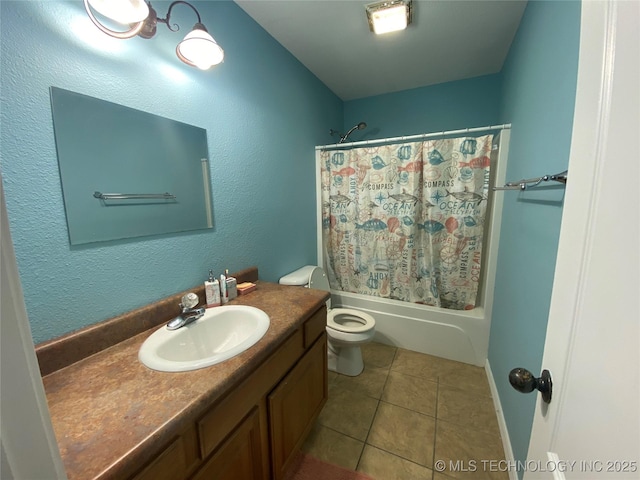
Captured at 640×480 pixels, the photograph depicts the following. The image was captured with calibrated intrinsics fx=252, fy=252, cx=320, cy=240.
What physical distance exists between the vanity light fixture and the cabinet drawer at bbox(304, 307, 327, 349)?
50.1 inches

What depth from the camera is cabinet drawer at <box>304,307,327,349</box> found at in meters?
1.21

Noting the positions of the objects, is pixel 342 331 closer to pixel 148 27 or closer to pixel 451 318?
pixel 451 318

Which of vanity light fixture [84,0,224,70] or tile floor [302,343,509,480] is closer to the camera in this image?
vanity light fixture [84,0,224,70]

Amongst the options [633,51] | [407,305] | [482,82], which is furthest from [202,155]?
[482,82]

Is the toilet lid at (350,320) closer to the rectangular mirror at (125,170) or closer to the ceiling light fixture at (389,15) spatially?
the rectangular mirror at (125,170)

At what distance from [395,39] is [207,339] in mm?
2178

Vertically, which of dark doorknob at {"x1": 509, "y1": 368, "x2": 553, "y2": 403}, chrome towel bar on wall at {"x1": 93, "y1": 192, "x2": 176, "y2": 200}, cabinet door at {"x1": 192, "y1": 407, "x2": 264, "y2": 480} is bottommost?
cabinet door at {"x1": 192, "y1": 407, "x2": 264, "y2": 480}

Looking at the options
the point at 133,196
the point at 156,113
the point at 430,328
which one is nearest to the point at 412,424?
the point at 430,328

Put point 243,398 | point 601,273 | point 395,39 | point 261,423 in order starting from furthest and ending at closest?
point 395,39 → point 261,423 → point 243,398 → point 601,273

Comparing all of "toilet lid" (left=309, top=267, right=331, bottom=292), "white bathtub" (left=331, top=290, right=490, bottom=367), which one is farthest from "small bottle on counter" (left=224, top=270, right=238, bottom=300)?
"white bathtub" (left=331, top=290, right=490, bottom=367)

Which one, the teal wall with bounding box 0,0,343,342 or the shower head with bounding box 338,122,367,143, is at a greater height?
the shower head with bounding box 338,122,367,143

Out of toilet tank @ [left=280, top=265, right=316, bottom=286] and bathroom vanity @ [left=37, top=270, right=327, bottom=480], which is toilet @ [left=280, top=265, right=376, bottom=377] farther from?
bathroom vanity @ [left=37, top=270, right=327, bottom=480]

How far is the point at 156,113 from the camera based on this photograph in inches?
42.9

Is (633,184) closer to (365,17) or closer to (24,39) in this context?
(24,39)
